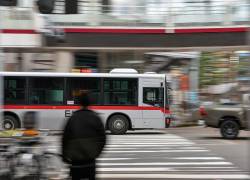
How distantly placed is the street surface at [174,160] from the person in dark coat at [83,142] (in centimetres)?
414

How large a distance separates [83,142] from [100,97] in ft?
54.8

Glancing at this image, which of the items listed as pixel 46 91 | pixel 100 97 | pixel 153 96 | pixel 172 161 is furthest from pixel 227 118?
pixel 46 91

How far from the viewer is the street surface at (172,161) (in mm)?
11180

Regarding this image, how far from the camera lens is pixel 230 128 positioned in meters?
20.5

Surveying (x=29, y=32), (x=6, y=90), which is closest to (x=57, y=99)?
(x=6, y=90)

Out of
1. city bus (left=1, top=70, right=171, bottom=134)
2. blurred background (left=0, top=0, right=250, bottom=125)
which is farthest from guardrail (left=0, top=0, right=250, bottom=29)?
city bus (left=1, top=70, right=171, bottom=134)

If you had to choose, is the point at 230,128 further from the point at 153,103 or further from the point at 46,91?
the point at 46,91

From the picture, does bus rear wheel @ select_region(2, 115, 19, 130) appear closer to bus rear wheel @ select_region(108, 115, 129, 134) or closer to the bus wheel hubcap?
bus rear wheel @ select_region(108, 115, 129, 134)

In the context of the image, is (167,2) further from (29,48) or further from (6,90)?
(6,90)

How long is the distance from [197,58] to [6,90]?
15.8 m

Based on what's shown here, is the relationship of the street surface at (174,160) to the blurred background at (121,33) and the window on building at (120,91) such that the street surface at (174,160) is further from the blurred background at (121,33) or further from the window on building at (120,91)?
the blurred background at (121,33)

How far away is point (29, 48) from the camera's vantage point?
28875 mm

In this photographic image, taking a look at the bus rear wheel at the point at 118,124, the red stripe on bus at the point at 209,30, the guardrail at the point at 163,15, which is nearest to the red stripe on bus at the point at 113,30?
the guardrail at the point at 163,15

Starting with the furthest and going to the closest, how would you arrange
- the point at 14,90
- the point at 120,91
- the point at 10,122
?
the point at 120,91 → the point at 14,90 → the point at 10,122
